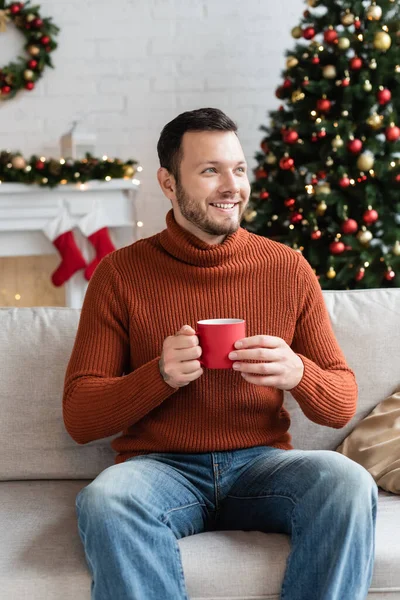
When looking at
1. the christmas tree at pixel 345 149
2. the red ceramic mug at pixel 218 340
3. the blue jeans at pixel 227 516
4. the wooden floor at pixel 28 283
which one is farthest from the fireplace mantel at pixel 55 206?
the red ceramic mug at pixel 218 340

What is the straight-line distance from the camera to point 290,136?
3.65m

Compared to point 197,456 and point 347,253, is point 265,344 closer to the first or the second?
point 197,456

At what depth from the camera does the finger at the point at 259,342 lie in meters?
1.50

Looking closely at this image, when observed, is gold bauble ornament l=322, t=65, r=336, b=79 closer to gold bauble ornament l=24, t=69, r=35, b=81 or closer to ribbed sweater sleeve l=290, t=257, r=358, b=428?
gold bauble ornament l=24, t=69, r=35, b=81

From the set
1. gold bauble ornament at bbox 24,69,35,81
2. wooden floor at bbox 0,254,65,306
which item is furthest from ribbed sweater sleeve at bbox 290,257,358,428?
gold bauble ornament at bbox 24,69,35,81

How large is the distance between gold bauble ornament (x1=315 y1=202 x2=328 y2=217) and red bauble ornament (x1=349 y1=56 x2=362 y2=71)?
23.8 inches

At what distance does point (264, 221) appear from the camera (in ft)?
12.4

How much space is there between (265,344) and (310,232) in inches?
86.5

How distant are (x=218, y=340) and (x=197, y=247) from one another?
0.40 m

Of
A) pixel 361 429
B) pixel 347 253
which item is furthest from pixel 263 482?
pixel 347 253

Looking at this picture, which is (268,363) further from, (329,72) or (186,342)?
(329,72)

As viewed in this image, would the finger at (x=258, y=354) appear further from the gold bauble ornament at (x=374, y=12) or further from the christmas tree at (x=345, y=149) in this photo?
the gold bauble ornament at (x=374, y=12)

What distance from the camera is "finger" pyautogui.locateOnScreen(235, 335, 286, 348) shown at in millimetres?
1498

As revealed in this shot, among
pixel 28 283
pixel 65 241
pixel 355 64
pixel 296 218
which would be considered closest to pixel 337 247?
pixel 296 218
